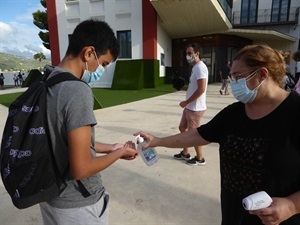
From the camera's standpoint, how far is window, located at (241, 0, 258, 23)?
942 inches

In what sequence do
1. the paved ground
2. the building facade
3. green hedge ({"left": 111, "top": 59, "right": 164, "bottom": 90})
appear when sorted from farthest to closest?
green hedge ({"left": 111, "top": 59, "right": 164, "bottom": 90})
the building facade
the paved ground

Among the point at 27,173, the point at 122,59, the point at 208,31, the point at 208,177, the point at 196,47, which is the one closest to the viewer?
the point at 27,173

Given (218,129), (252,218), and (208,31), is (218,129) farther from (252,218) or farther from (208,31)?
(208,31)

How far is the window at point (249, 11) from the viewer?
23922 mm

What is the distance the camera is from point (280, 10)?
23.1 metres

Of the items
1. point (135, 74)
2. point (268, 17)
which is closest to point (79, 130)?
point (135, 74)

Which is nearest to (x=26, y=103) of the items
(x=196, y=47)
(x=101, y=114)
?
(x=196, y=47)

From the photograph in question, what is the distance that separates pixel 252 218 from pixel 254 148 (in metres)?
0.38

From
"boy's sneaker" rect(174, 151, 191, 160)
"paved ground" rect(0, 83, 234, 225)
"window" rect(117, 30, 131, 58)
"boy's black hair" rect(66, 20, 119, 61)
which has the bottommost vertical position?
"paved ground" rect(0, 83, 234, 225)

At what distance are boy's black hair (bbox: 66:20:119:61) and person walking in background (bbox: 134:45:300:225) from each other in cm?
76

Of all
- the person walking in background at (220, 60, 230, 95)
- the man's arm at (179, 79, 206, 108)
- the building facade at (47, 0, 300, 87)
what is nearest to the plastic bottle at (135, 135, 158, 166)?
the man's arm at (179, 79, 206, 108)

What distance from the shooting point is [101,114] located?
7.91m

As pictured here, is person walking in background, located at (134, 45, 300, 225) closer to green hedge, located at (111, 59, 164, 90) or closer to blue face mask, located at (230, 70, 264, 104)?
blue face mask, located at (230, 70, 264, 104)

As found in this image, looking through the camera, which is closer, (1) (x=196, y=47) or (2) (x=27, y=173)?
(2) (x=27, y=173)
